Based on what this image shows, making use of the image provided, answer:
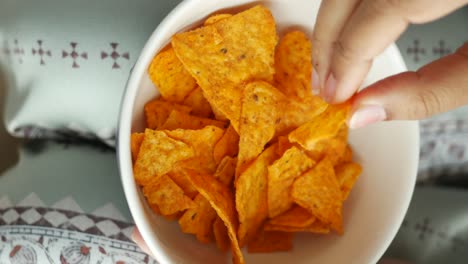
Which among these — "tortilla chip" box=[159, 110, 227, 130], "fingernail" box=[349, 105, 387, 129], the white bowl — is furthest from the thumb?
"tortilla chip" box=[159, 110, 227, 130]

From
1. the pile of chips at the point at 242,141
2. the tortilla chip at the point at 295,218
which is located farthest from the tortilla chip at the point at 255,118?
the tortilla chip at the point at 295,218

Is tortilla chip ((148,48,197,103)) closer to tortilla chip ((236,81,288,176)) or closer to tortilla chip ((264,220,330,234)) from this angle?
tortilla chip ((236,81,288,176))

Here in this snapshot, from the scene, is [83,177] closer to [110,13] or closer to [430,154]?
[110,13]

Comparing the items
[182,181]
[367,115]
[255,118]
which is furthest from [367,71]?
[182,181]

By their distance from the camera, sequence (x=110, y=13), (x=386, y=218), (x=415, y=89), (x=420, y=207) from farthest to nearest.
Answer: (x=420, y=207), (x=110, y=13), (x=386, y=218), (x=415, y=89)

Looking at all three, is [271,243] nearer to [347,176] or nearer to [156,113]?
[347,176]

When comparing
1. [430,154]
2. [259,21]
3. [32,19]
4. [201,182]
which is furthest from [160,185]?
[430,154]
